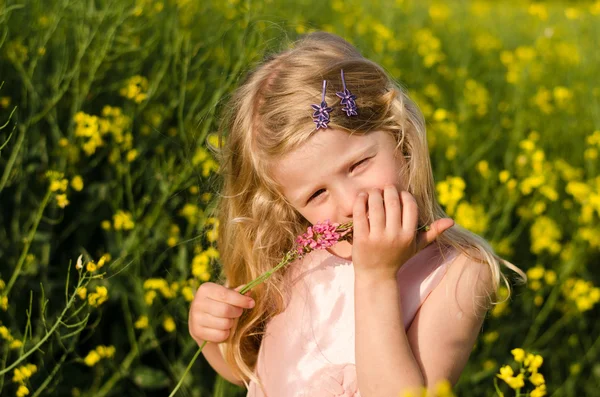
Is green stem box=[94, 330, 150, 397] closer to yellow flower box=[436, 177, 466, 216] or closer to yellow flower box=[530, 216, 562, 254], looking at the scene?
yellow flower box=[436, 177, 466, 216]

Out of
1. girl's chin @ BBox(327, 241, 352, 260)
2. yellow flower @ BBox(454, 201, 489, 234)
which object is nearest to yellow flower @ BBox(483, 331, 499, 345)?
yellow flower @ BBox(454, 201, 489, 234)

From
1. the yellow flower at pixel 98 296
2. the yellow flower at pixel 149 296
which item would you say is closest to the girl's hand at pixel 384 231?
the yellow flower at pixel 98 296

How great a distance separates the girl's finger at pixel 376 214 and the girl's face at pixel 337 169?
6cm

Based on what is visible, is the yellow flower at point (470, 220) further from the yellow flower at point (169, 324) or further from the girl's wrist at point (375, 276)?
the girl's wrist at point (375, 276)

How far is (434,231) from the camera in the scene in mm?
1248

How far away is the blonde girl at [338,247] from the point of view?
1.24m

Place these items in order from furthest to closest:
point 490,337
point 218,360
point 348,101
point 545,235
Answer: point 545,235 < point 490,337 < point 218,360 < point 348,101

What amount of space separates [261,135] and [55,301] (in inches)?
41.5

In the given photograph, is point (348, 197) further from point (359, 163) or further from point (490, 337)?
point (490, 337)

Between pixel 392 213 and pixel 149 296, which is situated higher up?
pixel 392 213

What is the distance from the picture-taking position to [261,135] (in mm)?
1388

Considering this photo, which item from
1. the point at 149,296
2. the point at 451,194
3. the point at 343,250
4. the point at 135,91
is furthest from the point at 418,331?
the point at 135,91

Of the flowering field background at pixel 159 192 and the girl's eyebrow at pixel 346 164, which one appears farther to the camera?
the flowering field background at pixel 159 192

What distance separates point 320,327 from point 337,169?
1.10 ft
